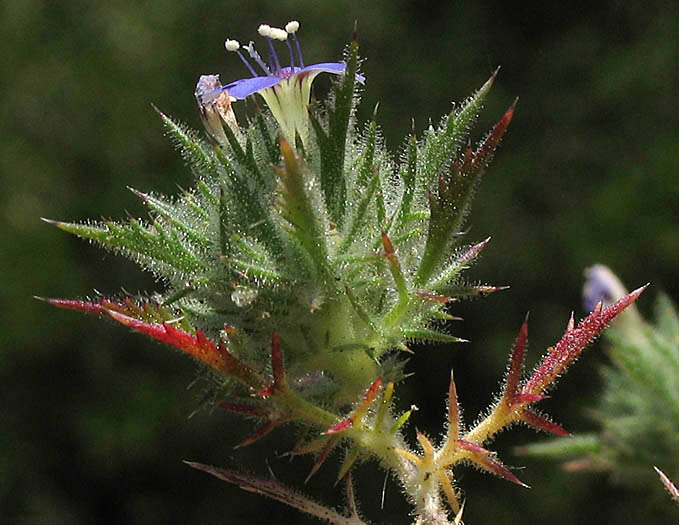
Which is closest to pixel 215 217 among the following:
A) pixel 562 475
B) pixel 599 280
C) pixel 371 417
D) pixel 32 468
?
pixel 371 417

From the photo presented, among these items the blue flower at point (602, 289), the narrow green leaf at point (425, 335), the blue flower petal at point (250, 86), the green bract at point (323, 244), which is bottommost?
the blue flower at point (602, 289)

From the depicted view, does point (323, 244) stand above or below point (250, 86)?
below

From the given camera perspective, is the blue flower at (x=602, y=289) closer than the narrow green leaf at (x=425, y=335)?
No

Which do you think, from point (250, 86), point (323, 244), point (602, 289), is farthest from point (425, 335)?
point (602, 289)

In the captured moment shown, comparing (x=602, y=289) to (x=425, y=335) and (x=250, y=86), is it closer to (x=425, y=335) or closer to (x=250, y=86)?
(x=425, y=335)

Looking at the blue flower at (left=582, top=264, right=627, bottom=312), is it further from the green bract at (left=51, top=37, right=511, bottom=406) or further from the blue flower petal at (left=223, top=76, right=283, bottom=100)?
the blue flower petal at (left=223, top=76, right=283, bottom=100)

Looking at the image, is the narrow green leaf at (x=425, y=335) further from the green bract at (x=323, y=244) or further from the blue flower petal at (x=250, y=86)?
the blue flower petal at (x=250, y=86)

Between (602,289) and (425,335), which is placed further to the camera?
(602,289)

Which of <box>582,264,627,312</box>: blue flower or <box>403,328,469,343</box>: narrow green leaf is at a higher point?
<box>403,328,469,343</box>: narrow green leaf

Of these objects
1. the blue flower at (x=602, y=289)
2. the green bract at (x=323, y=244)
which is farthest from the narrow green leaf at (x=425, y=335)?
the blue flower at (x=602, y=289)

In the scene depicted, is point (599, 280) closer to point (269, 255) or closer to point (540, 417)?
point (540, 417)

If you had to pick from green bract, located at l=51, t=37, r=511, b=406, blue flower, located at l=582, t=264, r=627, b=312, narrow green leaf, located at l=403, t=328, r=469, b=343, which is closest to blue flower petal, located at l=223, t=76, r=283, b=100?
green bract, located at l=51, t=37, r=511, b=406
